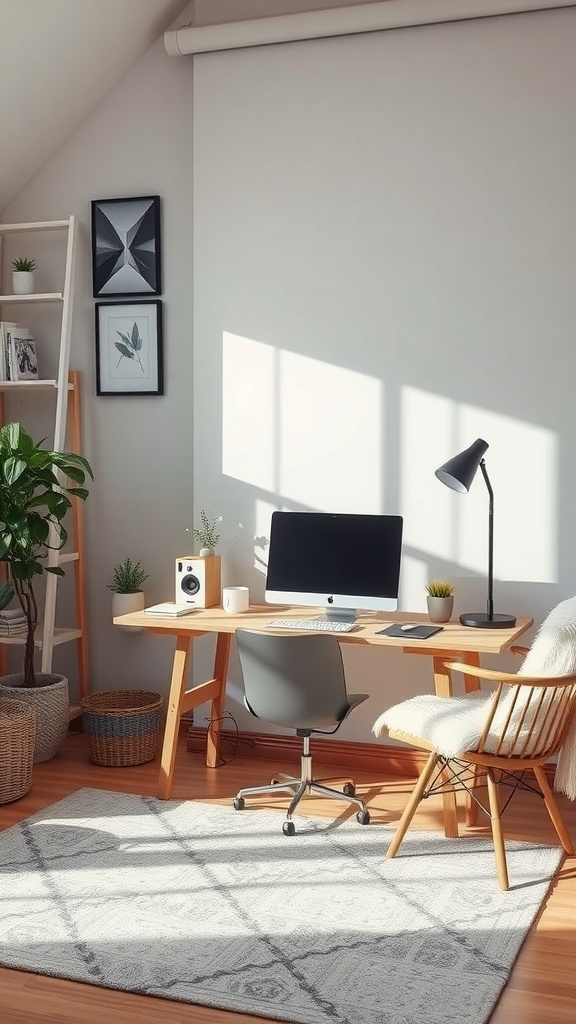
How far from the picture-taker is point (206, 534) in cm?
437

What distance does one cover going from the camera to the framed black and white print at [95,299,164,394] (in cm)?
478

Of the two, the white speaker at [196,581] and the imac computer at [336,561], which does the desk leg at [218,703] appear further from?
the imac computer at [336,561]

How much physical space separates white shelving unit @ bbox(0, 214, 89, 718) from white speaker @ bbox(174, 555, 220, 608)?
688 mm

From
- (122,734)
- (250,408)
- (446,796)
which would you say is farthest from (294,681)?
(250,408)

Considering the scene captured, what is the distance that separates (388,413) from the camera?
4227 mm

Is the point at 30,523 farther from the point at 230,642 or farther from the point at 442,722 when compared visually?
the point at 442,722

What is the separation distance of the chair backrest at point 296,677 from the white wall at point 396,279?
87cm

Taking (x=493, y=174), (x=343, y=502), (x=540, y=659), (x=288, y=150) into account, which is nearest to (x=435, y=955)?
(x=540, y=659)

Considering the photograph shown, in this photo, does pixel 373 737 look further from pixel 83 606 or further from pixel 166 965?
pixel 166 965

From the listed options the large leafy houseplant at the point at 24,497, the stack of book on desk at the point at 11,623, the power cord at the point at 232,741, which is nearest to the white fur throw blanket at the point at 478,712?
the power cord at the point at 232,741

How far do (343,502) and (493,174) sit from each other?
1424 millimetres

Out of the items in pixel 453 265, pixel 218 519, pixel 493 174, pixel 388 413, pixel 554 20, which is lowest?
pixel 218 519

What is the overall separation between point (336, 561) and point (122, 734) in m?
1.18

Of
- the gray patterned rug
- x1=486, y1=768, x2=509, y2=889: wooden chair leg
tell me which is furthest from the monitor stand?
x1=486, y1=768, x2=509, y2=889: wooden chair leg
